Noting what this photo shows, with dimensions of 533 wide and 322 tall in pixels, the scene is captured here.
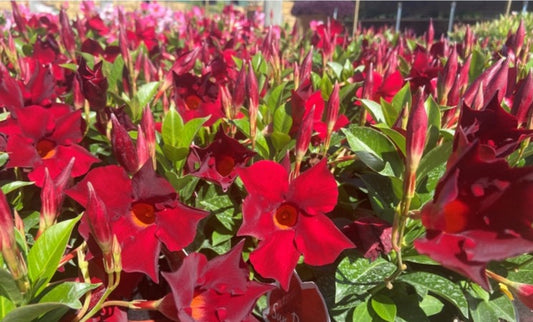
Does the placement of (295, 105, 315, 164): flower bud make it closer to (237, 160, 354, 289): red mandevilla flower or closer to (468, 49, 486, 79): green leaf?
(237, 160, 354, 289): red mandevilla flower

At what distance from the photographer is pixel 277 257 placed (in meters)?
0.86

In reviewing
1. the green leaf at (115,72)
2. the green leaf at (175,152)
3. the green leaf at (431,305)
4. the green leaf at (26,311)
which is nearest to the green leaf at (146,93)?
the green leaf at (115,72)

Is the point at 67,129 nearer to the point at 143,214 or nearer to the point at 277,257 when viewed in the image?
the point at 143,214

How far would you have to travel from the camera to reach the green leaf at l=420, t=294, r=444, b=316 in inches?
42.0

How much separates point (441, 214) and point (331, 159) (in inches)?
24.1

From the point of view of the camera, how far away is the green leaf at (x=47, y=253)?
78 centimetres

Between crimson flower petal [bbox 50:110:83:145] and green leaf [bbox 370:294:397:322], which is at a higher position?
crimson flower petal [bbox 50:110:83:145]

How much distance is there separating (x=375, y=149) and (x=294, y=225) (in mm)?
285

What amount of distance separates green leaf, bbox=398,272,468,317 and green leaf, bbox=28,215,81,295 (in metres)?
0.68

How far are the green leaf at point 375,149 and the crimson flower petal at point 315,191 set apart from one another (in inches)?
6.8

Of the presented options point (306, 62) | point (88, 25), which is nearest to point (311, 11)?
point (88, 25)

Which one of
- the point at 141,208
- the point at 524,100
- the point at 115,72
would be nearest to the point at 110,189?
the point at 141,208

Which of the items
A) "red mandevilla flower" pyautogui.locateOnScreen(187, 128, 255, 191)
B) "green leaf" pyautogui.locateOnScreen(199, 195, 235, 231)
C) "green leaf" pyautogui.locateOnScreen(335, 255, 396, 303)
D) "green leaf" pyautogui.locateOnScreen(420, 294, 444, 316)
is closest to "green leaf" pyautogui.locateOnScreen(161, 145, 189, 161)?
"red mandevilla flower" pyautogui.locateOnScreen(187, 128, 255, 191)

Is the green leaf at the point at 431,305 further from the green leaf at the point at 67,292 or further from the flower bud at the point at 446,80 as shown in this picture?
the green leaf at the point at 67,292
